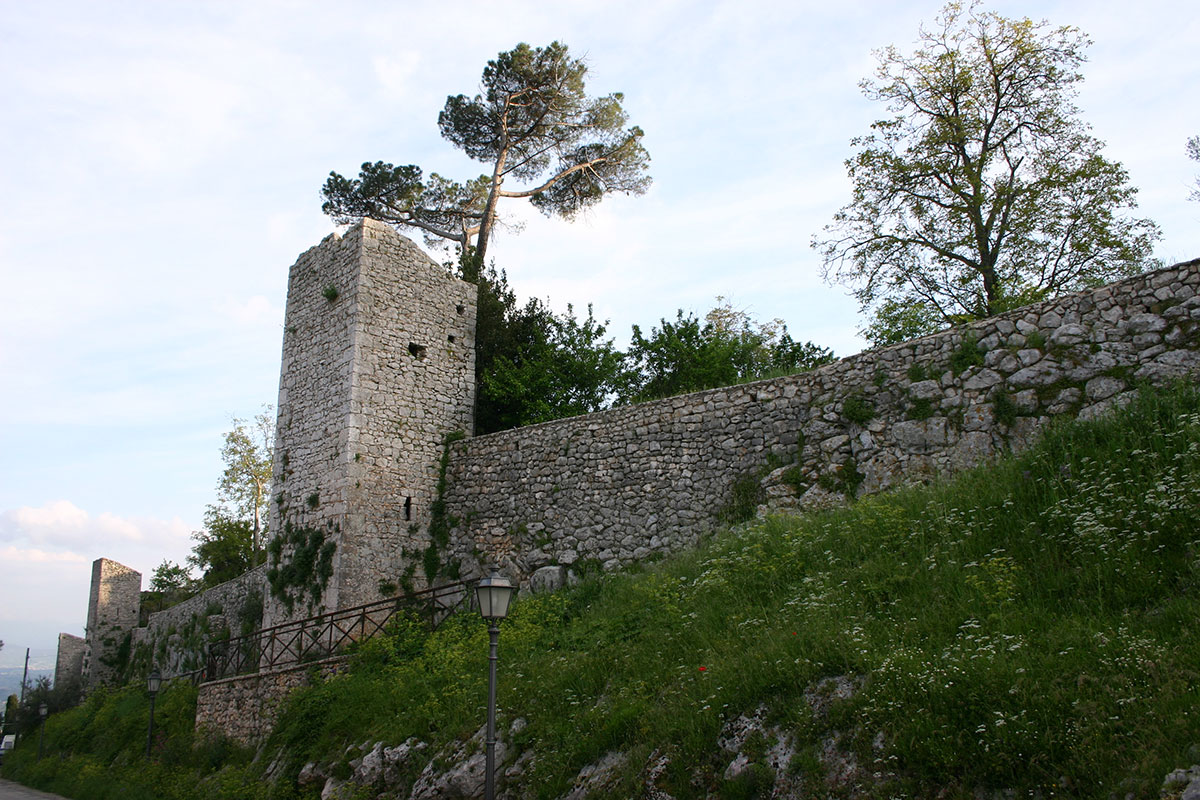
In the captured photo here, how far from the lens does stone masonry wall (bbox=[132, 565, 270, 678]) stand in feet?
59.9

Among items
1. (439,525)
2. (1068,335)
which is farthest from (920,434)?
(439,525)

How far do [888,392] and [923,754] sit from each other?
6.96 meters

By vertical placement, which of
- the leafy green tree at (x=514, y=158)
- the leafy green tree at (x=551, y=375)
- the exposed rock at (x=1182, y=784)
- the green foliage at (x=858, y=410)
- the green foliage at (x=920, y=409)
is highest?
the leafy green tree at (x=514, y=158)

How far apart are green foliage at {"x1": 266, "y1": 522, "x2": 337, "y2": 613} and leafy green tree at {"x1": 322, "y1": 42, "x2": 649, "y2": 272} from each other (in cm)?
977

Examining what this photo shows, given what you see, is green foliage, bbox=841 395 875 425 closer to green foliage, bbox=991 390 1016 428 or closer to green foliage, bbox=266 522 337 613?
green foliage, bbox=991 390 1016 428

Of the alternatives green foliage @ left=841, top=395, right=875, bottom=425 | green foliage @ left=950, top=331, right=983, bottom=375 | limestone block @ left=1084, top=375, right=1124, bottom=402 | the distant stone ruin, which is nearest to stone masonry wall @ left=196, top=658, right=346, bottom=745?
the distant stone ruin

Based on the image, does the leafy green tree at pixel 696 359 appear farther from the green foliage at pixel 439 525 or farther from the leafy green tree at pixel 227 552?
the leafy green tree at pixel 227 552

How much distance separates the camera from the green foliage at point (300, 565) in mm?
13992

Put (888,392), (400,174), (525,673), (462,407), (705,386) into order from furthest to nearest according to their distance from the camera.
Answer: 1. (400,174)
2. (705,386)
3. (462,407)
4. (888,392)
5. (525,673)

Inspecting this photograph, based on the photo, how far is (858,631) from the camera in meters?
6.46

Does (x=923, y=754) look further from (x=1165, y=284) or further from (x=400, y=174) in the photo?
(x=400, y=174)

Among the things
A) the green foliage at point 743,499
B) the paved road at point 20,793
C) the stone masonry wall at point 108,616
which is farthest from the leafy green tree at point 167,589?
the green foliage at point 743,499

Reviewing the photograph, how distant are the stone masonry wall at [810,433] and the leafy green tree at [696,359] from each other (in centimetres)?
445

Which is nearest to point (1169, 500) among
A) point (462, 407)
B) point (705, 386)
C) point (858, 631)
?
point (858, 631)
